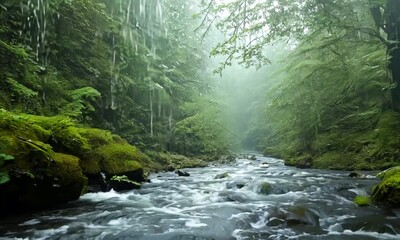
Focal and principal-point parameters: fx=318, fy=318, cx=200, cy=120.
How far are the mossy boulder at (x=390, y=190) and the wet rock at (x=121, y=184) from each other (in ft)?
18.8

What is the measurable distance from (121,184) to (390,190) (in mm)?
6095

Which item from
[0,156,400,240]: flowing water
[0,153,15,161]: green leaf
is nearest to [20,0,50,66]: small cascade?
[0,156,400,240]: flowing water

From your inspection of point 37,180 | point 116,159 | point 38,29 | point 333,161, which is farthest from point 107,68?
point 333,161

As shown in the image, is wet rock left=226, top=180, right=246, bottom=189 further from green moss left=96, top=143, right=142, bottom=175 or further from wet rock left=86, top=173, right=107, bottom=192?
wet rock left=86, top=173, right=107, bottom=192

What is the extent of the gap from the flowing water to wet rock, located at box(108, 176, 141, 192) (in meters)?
0.34

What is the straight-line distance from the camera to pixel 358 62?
504 inches

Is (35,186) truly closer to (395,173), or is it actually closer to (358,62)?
(395,173)

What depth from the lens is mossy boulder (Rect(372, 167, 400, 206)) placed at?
19.6 feet

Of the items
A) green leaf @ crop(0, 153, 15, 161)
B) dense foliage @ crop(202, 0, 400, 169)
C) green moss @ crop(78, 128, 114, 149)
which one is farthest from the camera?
dense foliage @ crop(202, 0, 400, 169)

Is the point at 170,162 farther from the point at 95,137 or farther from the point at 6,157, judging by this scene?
the point at 6,157

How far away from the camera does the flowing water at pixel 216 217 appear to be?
195 inches

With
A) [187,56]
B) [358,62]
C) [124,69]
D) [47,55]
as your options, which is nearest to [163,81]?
[124,69]

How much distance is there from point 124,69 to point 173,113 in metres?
4.85

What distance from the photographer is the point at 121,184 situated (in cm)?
824
